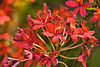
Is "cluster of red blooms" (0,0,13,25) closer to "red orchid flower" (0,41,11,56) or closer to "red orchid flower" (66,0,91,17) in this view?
"red orchid flower" (0,41,11,56)

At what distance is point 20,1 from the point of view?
4.60 feet

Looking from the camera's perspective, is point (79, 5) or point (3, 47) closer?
point (79, 5)

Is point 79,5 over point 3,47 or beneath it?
over

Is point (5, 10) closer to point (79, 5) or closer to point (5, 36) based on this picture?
point (5, 36)

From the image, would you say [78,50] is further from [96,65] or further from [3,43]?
[3,43]

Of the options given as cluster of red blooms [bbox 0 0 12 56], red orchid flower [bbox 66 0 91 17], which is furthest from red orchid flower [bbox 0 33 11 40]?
red orchid flower [bbox 66 0 91 17]

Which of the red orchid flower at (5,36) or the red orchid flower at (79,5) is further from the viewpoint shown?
the red orchid flower at (5,36)

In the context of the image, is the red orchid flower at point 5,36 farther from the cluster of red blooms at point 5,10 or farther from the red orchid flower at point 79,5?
the red orchid flower at point 79,5

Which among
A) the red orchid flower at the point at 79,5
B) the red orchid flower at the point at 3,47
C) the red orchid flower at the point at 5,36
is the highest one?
the red orchid flower at the point at 79,5

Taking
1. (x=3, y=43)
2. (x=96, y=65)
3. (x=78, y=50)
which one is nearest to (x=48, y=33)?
(x=78, y=50)

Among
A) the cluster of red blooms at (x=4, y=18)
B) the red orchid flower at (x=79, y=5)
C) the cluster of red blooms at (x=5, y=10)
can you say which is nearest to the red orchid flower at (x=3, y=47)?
the cluster of red blooms at (x=4, y=18)

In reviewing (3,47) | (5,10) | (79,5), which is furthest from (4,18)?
(79,5)

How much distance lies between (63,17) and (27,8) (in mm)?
824

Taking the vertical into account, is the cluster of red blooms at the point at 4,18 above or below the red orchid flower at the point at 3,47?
above
